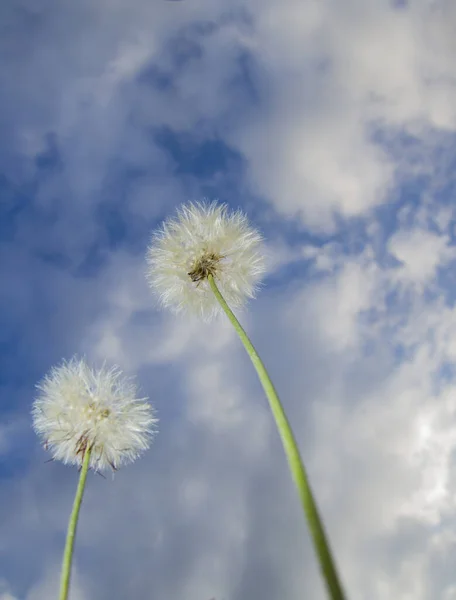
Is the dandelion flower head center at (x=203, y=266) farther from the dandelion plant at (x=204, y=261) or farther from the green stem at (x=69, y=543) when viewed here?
the green stem at (x=69, y=543)

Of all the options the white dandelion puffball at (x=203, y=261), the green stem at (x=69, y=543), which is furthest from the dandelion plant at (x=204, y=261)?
the green stem at (x=69, y=543)

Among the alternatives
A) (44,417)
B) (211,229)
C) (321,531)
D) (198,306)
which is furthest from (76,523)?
(211,229)

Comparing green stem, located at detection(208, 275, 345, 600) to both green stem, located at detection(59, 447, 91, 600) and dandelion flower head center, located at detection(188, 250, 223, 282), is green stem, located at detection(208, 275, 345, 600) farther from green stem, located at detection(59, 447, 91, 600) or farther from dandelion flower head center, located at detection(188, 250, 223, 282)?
dandelion flower head center, located at detection(188, 250, 223, 282)

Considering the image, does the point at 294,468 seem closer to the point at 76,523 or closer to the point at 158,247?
the point at 76,523

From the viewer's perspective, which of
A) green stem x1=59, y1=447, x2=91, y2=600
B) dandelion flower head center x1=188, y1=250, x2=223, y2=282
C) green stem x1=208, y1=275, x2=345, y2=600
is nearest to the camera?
green stem x1=208, y1=275, x2=345, y2=600

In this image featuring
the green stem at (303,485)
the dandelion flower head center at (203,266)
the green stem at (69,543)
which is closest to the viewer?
the green stem at (303,485)

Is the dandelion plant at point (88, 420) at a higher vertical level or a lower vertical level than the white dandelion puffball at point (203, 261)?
lower

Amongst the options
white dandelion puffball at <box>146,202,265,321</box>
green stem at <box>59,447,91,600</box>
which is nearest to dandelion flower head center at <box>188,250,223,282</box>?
white dandelion puffball at <box>146,202,265,321</box>

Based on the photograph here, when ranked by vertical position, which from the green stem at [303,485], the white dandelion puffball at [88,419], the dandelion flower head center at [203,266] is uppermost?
the dandelion flower head center at [203,266]

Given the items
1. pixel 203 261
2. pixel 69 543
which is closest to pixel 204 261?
pixel 203 261

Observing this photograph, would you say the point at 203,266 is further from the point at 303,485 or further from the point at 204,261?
the point at 303,485
